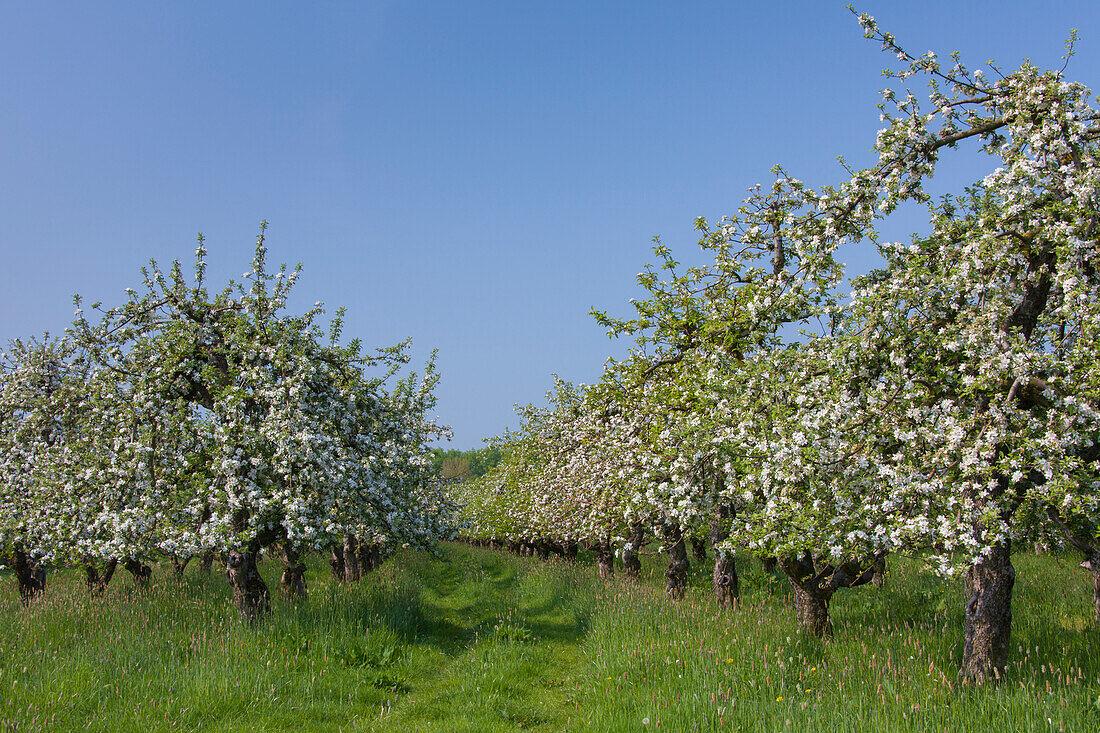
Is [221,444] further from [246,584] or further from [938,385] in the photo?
[938,385]

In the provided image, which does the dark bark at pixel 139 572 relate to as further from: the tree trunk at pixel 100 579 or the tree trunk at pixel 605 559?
the tree trunk at pixel 605 559

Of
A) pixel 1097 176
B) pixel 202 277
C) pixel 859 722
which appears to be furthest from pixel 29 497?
pixel 1097 176

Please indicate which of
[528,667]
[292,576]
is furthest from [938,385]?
[292,576]

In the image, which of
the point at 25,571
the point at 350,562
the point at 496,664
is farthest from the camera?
the point at 350,562

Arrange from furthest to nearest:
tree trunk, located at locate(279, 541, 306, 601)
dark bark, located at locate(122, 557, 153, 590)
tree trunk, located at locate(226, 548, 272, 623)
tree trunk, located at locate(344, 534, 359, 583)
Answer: tree trunk, located at locate(344, 534, 359, 583) → tree trunk, located at locate(279, 541, 306, 601) → dark bark, located at locate(122, 557, 153, 590) → tree trunk, located at locate(226, 548, 272, 623)

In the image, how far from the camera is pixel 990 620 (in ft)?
25.9

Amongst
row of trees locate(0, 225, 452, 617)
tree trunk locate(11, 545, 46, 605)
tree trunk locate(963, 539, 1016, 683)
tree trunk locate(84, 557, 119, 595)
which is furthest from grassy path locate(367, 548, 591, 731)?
tree trunk locate(11, 545, 46, 605)

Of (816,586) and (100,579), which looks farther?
(100,579)

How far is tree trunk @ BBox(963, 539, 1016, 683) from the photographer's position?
7844 millimetres

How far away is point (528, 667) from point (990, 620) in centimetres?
753

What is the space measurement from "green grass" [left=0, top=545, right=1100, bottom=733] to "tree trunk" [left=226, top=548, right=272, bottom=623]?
0.41m

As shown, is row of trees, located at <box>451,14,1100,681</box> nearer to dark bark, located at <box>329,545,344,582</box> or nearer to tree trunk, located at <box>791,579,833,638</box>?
tree trunk, located at <box>791,579,833,638</box>

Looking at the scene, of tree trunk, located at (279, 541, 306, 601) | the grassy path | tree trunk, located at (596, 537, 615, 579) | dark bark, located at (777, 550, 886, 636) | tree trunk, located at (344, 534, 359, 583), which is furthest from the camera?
tree trunk, located at (596, 537, 615, 579)

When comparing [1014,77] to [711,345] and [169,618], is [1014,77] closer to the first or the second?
[711,345]
